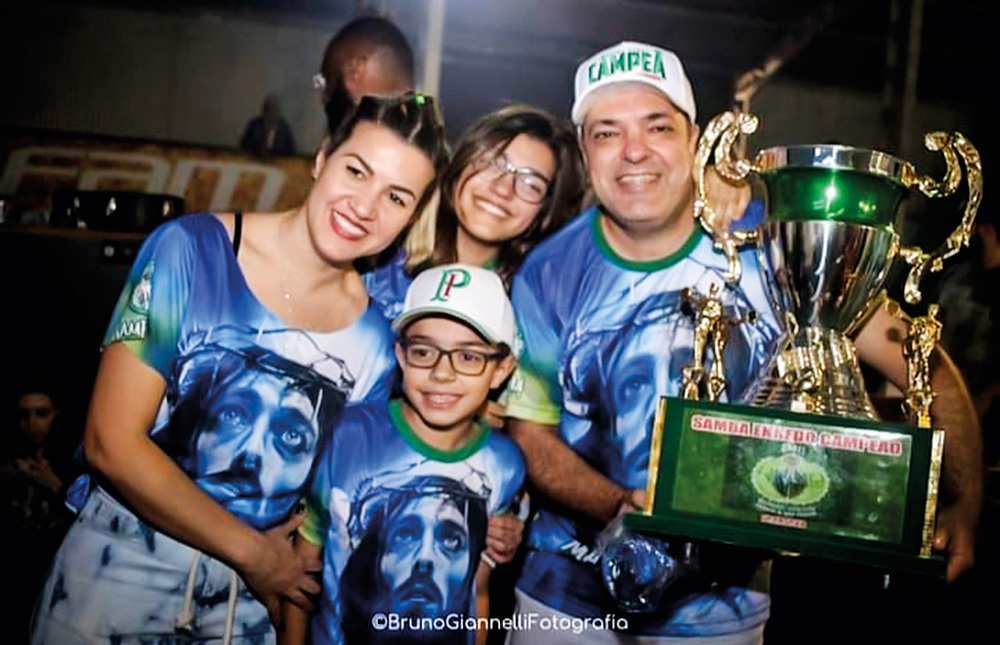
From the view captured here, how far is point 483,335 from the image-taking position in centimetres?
144

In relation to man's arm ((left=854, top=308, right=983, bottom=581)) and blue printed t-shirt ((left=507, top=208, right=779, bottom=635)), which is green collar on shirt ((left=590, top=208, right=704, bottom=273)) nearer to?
blue printed t-shirt ((left=507, top=208, right=779, bottom=635))

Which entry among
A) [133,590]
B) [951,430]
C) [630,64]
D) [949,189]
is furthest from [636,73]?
[133,590]

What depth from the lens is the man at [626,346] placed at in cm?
144

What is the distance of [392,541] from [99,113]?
1094 mm

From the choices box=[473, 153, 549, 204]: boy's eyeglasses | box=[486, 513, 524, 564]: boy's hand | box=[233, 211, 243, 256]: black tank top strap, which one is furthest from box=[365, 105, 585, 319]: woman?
box=[486, 513, 524, 564]: boy's hand

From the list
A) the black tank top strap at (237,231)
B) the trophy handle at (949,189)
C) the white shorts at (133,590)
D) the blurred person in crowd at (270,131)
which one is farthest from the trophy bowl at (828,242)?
the blurred person in crowd at (270,131)

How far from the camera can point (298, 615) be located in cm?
147

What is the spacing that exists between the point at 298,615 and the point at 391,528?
21cm

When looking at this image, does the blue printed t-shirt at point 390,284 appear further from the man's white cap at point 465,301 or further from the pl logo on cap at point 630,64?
the pl logo on cap at point 630,64

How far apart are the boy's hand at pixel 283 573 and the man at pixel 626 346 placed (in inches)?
14.2

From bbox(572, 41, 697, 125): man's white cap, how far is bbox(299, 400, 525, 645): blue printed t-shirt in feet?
1.99

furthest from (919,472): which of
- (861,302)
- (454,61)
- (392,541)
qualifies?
(454,61)

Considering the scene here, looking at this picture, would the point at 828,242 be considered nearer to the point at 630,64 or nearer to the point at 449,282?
the point at 630,64

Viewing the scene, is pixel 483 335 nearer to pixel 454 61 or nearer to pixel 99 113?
pixel 454 61
